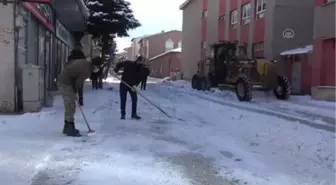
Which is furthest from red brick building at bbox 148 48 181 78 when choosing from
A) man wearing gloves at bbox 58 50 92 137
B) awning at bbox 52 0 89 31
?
man wearing gloves at bbox 58 50 92 137

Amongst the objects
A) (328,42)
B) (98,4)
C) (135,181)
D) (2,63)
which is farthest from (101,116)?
(98,4)

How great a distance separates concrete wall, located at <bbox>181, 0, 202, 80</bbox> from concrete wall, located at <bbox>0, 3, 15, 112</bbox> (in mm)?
33174

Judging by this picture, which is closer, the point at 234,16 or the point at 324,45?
the point at 324,45

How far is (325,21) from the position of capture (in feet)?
67.1

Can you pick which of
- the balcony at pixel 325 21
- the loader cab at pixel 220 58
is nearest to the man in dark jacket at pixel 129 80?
the balcony at pixel 325 21

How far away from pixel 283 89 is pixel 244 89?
221 centimetres

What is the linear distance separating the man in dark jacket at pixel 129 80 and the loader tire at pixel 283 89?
10.4m

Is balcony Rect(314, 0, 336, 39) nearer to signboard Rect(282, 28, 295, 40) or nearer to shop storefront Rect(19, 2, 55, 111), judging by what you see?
signboard Rect(282, 28, 295, 40)

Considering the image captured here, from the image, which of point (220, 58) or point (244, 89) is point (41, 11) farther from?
point (220, 58)

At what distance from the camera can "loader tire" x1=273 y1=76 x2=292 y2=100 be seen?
19.8 meters

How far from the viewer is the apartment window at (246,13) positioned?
1218 inches

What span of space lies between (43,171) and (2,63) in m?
6.19

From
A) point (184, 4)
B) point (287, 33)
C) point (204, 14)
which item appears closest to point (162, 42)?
point (184, 4)

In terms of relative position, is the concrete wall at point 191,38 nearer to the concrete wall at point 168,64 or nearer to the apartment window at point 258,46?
the apartment window at point 258,46
